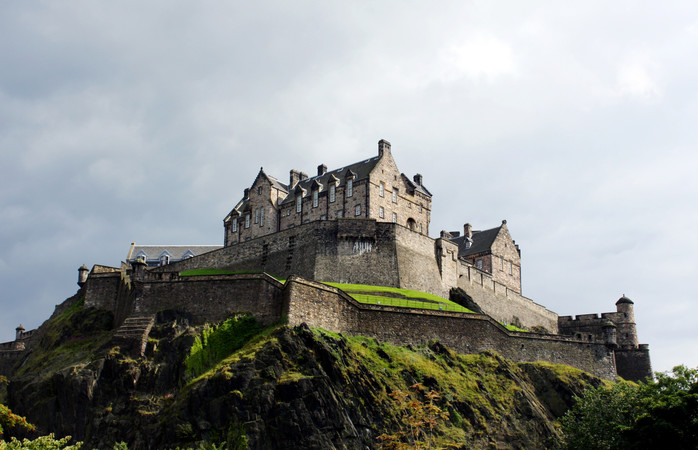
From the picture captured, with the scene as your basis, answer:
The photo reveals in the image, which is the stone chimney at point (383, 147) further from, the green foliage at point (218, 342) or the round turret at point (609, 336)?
the green foliage at point (218, 342)

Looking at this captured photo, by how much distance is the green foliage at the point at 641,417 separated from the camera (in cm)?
3906

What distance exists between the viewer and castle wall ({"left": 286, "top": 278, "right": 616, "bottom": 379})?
169 ft

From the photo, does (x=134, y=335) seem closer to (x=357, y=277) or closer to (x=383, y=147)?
(x=357, y=277)

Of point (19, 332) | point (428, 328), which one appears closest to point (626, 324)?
point (428, 328)

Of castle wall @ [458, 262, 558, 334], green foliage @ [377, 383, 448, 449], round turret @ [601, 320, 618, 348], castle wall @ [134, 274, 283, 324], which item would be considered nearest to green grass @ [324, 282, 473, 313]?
castle wall @ [134, 274, 283, 324]

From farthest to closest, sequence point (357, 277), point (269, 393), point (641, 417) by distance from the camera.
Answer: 1. point (357, 277)
2. point (269, 393)
3. point (641, 417)

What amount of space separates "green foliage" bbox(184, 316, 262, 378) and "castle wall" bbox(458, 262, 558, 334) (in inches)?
1041

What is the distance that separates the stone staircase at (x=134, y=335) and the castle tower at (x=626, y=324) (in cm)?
4653

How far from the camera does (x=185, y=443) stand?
4259 centimetres

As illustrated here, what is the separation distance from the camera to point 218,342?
49.7 metres

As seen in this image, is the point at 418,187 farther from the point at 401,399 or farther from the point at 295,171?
the point at 401,399

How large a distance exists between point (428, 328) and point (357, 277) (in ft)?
34.2

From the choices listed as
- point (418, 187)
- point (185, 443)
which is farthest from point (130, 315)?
point (418, 187)

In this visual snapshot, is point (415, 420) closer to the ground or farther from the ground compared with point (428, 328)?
closer to the ground
